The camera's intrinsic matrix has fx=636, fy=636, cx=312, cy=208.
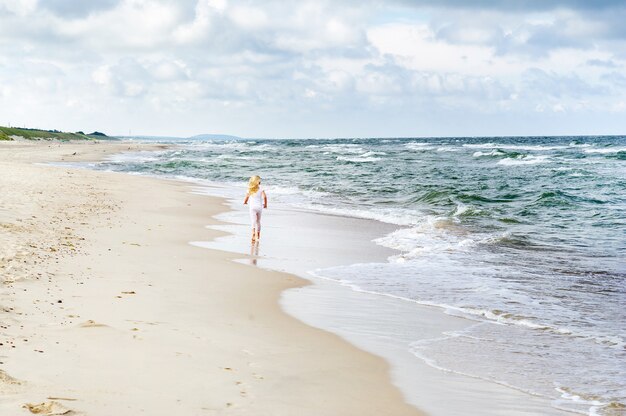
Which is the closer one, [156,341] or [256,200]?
[156,341]

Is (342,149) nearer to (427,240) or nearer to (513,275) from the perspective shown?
(427,240)

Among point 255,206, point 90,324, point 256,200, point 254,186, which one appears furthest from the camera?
point 254,186

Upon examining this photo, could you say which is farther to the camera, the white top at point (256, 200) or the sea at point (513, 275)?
the white top at point (256, 200)

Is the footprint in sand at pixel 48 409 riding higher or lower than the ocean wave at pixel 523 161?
lower

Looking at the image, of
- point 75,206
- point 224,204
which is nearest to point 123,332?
point 75,206

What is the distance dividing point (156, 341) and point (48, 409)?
2057 mm

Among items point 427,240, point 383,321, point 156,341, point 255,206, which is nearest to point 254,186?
point 255,206

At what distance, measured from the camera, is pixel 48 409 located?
14.4 feet

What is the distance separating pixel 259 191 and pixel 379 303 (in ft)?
22.9

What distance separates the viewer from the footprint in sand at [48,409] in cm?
433

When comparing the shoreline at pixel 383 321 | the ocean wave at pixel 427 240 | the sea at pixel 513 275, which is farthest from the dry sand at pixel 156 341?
the ocean wave at pixel 427 240

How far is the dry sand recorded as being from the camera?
4.92 metres

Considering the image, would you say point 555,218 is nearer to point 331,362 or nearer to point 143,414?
point 331,362

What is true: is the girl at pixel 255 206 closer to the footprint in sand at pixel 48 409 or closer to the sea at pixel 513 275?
the sea at pixel 513 275
